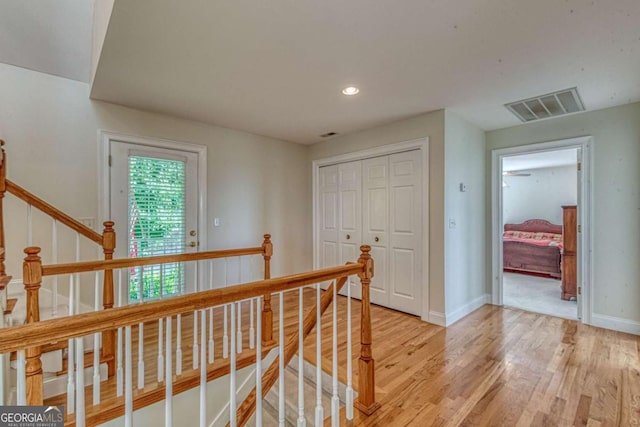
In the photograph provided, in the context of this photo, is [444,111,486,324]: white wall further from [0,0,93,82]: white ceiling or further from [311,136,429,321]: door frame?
[0,0,93,82]: white ceiling

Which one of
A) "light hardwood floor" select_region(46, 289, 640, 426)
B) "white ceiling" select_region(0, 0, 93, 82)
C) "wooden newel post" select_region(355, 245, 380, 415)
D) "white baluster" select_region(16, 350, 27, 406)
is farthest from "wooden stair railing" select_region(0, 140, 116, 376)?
"wooden newel post" select_region(355, 245, 380, 415)

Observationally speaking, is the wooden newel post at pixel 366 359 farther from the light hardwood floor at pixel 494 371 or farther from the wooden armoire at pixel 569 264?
the wooden armoire at pixel 569 264

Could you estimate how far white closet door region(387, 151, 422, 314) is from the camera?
338 cm

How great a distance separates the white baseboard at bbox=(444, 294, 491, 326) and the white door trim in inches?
115

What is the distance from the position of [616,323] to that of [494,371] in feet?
6.11

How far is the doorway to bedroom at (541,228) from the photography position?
3.50 meters

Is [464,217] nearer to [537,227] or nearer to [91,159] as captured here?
[91,159]

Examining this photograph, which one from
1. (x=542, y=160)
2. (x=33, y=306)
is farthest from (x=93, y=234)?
(x=542, y=160)

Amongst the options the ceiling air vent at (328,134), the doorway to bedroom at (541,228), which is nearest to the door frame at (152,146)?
the ceiling air vent at (328,134)

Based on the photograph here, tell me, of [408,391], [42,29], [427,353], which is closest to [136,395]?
[408,391]

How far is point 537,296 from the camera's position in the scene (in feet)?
14.2

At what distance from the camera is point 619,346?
2.66 metres

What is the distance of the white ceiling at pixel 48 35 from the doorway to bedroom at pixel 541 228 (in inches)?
180

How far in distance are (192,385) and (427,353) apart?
1867 millimetres
